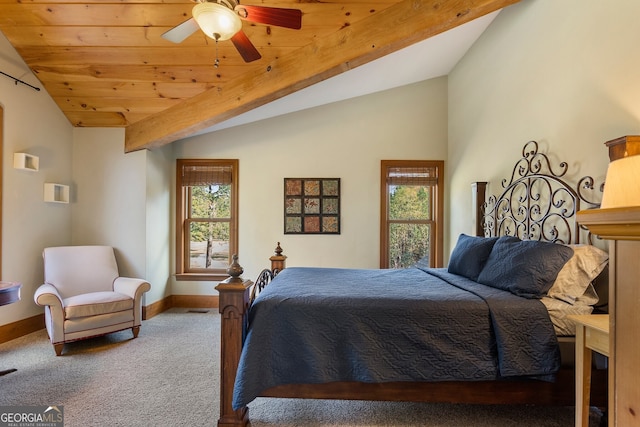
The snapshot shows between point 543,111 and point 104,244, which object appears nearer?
point 543,111

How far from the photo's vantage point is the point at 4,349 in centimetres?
297

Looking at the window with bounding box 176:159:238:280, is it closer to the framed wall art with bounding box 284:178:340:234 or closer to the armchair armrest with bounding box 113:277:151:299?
the framed wall art with bounding box 284:178:340:234

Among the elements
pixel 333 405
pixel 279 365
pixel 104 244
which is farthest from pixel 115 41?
pixel 333 405

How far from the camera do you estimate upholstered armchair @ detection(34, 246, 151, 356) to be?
2875 millimetres

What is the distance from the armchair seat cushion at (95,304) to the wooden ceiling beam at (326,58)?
1762 mm

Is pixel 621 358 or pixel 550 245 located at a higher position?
pixel 550 245

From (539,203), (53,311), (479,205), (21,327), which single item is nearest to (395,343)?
(539,203)

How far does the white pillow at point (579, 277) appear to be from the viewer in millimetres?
1907

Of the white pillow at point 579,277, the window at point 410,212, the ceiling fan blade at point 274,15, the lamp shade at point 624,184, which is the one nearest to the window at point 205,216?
the window at point 410,212

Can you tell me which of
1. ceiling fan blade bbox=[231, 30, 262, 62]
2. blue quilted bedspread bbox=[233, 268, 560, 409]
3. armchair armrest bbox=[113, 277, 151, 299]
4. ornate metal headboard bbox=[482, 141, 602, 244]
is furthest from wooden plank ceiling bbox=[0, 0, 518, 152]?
blue quilted bedspread bbox=[233, 268, 560, 409]

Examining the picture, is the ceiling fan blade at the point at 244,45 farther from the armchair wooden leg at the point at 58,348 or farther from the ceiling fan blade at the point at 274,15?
the armchair wooden leg at the point at 58,348

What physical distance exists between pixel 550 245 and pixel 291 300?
1.68 meters

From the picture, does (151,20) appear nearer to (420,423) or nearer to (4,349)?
(4,349)

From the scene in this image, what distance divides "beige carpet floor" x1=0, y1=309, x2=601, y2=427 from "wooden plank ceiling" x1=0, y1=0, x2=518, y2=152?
2.31 meters
